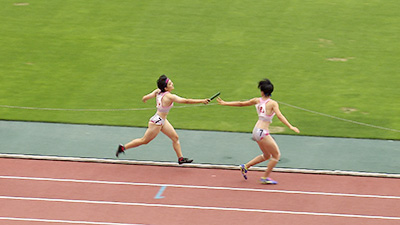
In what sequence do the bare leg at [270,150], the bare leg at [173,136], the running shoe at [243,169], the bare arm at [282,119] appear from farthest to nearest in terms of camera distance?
the bare leg at [173,136] < the running shoe at [243,169] < the bare leg at [270,150] < the bare arm at [282,119]

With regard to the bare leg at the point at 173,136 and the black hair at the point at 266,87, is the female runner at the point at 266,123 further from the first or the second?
the bare leg at the point at 173,136

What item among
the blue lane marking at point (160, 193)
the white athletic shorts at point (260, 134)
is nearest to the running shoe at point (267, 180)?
the white athletic shorts at point (260, 134)

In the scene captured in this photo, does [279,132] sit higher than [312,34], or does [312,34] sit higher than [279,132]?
[312,34]

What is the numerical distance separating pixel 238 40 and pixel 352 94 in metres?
4.58

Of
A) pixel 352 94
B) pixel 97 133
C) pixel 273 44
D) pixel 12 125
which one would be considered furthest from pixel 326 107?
pixel 12 125

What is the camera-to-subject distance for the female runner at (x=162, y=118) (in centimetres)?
1616

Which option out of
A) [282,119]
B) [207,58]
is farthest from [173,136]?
[207,58]

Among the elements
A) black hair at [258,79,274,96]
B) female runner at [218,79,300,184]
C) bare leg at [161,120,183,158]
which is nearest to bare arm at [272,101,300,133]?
female runner at [218,79,300,184]

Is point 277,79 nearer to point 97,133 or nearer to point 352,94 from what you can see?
point 352,94

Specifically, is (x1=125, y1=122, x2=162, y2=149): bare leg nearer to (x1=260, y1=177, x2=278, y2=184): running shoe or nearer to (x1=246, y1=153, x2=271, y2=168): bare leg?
(x1=246, y1=153, x2=271, y2=168): bare leg

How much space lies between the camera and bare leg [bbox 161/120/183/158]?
54.1ft

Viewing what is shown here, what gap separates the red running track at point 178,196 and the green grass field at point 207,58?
263cm

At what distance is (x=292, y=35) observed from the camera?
79.1 feet

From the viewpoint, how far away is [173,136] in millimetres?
16531
